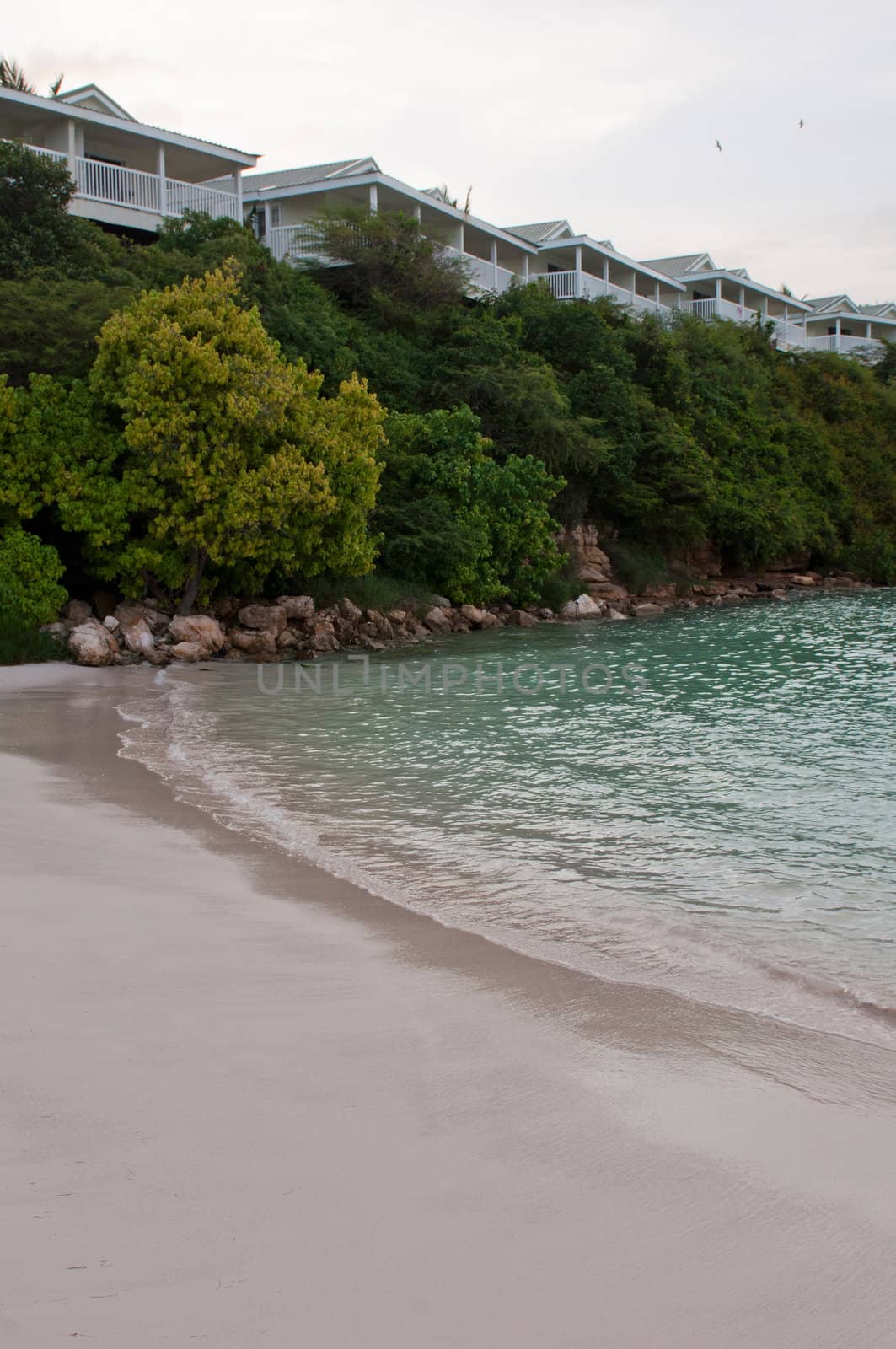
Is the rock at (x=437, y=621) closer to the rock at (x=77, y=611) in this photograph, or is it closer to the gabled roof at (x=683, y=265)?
the rock at (x=77, y=611)

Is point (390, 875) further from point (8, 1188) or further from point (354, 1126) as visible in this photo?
point (8, 1188)

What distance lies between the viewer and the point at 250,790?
981 cm

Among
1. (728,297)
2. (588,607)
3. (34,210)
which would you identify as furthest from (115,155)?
(728,297)

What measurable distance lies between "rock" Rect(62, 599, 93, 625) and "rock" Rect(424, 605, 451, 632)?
8563mm

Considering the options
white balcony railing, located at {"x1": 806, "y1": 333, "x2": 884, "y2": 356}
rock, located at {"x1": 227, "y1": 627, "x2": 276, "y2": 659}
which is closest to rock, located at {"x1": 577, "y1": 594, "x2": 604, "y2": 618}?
rock, located at {"x1": 227, "y1": 627, "x2": 276, "y2": 659}

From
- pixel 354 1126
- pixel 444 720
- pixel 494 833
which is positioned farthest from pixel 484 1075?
pixel 444 720

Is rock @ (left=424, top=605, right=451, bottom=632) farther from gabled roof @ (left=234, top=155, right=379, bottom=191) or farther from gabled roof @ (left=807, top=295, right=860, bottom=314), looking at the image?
gabled roof @ (left=807, top=295, right=860, bottom=314)

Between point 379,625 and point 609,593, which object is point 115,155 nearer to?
point 379,625

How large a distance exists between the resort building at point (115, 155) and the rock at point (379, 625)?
14539mm

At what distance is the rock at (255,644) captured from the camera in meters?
21.9

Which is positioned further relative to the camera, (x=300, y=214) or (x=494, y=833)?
(x=300, y=214)

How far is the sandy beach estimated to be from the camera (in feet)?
8.97

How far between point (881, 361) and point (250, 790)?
69.2m

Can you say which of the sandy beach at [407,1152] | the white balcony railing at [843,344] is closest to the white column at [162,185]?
the sandy beach at [407,1152]
